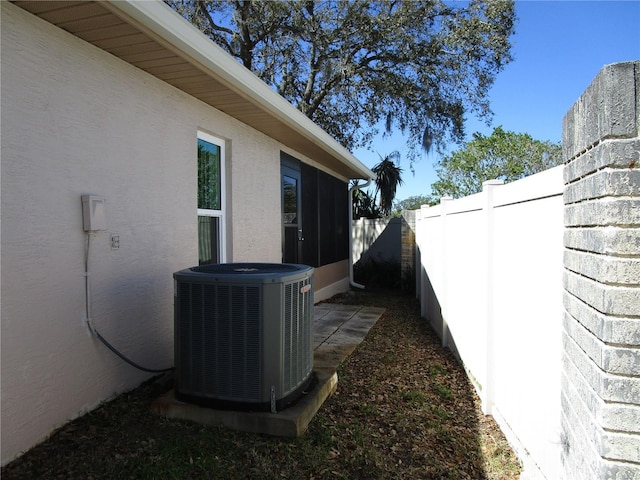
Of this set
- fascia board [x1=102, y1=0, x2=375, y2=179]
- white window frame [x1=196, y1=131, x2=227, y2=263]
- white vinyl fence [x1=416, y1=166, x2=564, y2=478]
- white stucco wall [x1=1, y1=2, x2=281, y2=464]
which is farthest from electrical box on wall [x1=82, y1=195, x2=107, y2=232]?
white vinyl fence [x1=416, y1=166, x2=564, y2=478]

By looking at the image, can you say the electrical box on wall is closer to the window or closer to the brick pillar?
the window

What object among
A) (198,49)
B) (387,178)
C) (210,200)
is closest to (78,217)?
(198,49)

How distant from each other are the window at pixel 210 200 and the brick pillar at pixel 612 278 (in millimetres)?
3726

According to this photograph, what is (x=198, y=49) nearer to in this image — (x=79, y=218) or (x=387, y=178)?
(x=79, y=218)

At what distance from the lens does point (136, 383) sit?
3.53m

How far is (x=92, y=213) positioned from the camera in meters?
2.96

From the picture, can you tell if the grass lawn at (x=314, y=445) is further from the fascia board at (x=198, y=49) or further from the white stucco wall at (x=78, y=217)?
the fascia board at (x=198, y=49)

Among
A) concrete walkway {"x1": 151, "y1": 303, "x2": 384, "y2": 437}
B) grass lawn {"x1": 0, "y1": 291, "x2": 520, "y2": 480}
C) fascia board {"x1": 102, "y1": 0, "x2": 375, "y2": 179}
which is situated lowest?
grass lawn {"x1": 0, "y1": 291, "x2": 520, "y2": 480}

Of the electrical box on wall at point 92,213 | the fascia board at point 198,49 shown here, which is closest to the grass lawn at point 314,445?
the electrical box on wall at point 92,213

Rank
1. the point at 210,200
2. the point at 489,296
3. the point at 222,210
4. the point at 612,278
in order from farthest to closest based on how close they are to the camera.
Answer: the point at 222,210
the point at 210,200
the point at 489,296
the point at 612,278

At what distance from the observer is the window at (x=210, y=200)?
15.2ft

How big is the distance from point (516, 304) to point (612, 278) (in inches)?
59.3

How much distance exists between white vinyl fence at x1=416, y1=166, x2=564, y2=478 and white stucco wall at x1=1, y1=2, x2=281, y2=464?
9.15 feet

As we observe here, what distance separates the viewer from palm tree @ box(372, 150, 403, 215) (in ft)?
52.5
